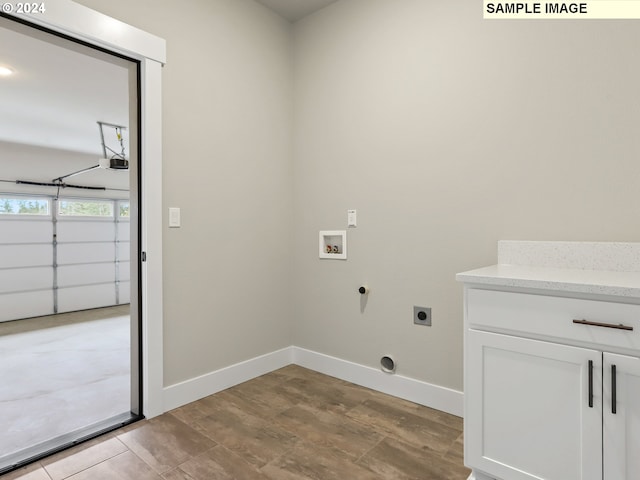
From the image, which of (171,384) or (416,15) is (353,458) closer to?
(171,384)

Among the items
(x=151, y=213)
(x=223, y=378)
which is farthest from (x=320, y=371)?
(x=151, y=213)

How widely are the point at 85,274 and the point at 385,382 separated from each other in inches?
246

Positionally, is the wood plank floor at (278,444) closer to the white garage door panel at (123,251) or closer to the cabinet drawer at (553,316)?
the cabinet drawer at (553,316)

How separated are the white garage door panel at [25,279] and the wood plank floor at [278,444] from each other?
5.40m

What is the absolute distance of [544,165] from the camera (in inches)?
71.0

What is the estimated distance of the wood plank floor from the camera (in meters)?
1.58

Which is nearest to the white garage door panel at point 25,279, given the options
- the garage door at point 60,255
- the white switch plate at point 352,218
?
the garage door at point 60,255

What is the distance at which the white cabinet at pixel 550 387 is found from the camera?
3.74 ft

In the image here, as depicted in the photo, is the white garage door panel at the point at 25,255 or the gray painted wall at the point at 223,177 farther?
the white garage door panel at the point at 25,255

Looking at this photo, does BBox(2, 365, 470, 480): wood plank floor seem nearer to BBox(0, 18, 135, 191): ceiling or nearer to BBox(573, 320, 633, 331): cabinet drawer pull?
BBox(573, 320, 633, 331): cabinet drawer pull

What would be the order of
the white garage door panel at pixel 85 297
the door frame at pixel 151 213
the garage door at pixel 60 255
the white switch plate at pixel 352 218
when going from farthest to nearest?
the white garage door panel at pixel 85 297, the garage door at pixel 60 255, the white switch plate at pixel 352 218, the door frame at pixel 151 213

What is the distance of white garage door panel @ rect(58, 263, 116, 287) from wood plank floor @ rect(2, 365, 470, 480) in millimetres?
5455

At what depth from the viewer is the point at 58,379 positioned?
2.89 m

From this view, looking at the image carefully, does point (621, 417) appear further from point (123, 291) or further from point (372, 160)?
point (123, 291)
